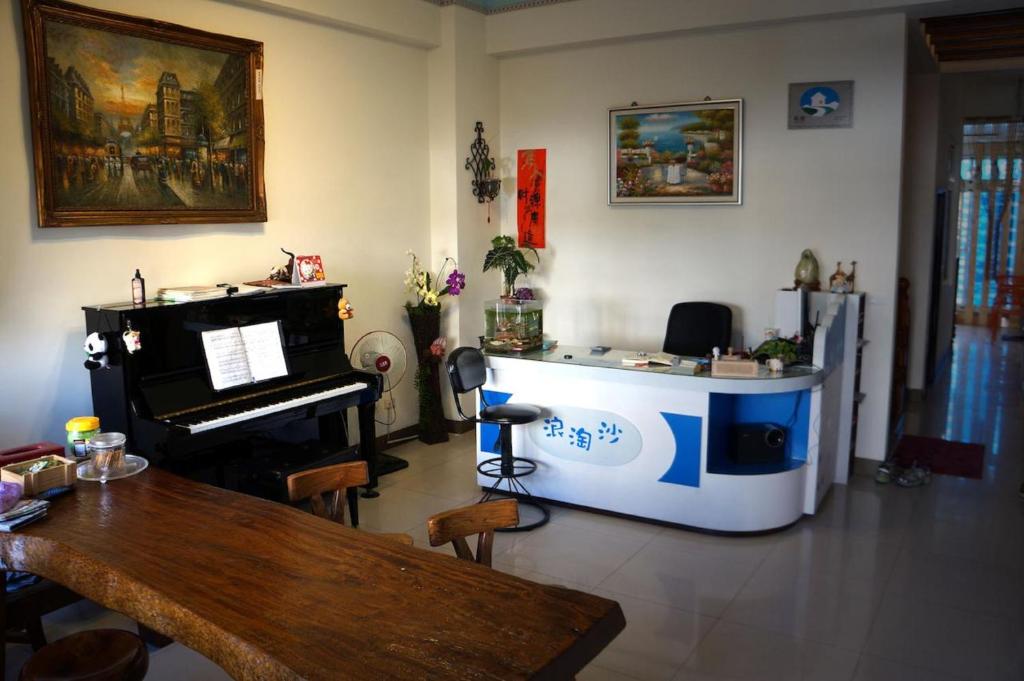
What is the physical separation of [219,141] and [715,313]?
3.52m

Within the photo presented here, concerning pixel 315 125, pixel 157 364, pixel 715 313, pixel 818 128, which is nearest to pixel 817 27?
pixel 818 128

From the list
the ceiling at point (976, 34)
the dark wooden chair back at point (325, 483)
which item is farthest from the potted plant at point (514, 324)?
the ceiling at point (976, 34)

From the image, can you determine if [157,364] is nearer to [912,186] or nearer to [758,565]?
[758,565]

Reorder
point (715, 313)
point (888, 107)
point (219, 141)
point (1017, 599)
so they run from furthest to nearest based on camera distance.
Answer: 1. point (715, 313)
2. point (888, 107)
3. point (219, 141)
4. point (1017, 599)

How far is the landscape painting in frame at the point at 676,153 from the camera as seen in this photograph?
238 inches

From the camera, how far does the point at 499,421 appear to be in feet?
15.7

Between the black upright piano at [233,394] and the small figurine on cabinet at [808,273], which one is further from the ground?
the small figurine on cabinet at [808,273]

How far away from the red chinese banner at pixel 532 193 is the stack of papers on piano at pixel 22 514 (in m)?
4.75

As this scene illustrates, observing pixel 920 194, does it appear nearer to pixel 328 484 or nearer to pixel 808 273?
pixel 808 273

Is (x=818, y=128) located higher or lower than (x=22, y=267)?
higher

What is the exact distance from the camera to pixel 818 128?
5.70 metres

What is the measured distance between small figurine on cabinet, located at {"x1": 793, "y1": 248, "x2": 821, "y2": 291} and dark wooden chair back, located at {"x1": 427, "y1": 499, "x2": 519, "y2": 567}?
3.67 metres

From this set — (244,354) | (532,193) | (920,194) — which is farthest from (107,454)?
(920,194)

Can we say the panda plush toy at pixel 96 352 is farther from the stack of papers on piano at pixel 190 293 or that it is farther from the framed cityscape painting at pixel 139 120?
the framed cityscape painting at pixel 139 120
